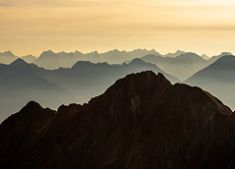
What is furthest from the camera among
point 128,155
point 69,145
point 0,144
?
point 0,144

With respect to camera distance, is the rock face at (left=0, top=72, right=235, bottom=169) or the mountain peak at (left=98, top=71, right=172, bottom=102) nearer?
the rock face at (left=0, top=72, right=235, bottom=169)

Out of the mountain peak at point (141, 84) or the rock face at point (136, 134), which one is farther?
the mountain peak at point (141, 84)

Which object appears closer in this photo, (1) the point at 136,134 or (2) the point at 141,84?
(1) the point at 136,134

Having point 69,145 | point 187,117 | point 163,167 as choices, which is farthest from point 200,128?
point 69,145

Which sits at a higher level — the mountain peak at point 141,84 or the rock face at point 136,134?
the mountain peak at point 141,84

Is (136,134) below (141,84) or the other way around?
below

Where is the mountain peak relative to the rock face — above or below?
above

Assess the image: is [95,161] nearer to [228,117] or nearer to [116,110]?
[116,110]

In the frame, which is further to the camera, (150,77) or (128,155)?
(150,77)
